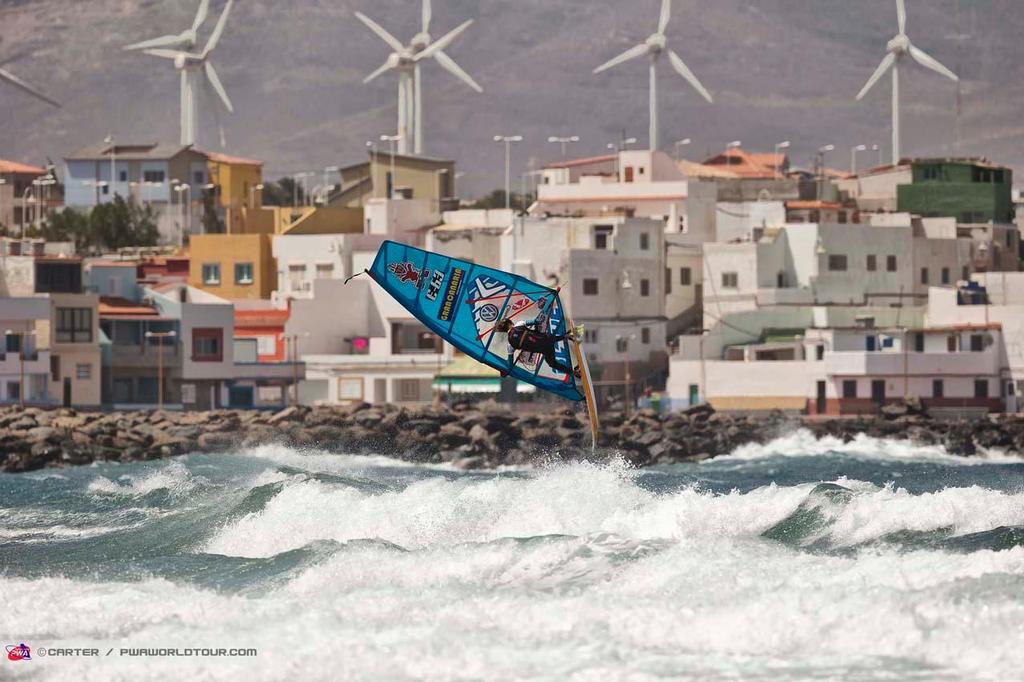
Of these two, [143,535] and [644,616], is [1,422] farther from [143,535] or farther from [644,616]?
[644,616]

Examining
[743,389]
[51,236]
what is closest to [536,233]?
[743,389]

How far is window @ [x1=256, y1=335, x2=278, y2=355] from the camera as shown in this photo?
74125mm

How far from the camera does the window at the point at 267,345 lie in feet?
243

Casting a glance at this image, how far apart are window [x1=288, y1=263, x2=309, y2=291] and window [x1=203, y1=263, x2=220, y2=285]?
335cm

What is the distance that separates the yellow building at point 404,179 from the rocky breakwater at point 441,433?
91.8ft

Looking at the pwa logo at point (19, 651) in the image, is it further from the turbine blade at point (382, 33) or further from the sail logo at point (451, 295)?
the turbine blade at point (382, 33)

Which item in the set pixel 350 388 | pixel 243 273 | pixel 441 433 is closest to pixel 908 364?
pixel 441 433

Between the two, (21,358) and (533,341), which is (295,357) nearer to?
(21,358)

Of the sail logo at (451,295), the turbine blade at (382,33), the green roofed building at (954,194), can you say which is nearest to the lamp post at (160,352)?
the green roofed building at (954,194)

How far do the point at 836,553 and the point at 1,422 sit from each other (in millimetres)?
34126

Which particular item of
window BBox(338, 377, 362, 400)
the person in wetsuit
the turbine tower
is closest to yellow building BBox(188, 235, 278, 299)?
window BBox(338, 377, 362, 400)

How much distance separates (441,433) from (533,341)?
26.8 metres

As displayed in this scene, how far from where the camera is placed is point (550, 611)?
23984 millimetres

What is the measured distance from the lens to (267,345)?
244 feet
